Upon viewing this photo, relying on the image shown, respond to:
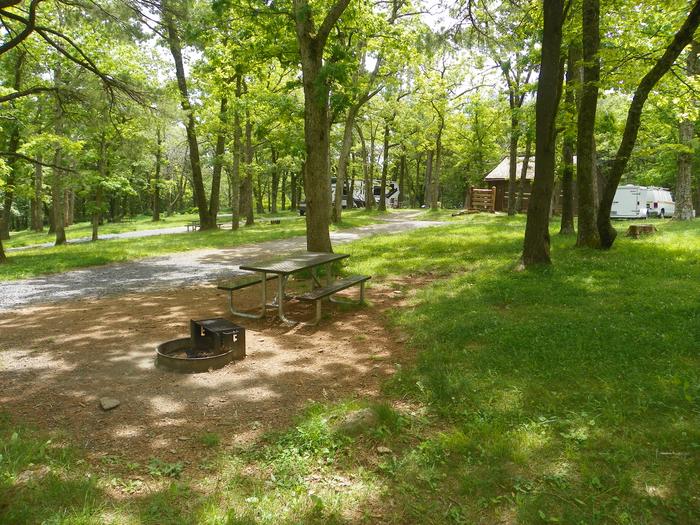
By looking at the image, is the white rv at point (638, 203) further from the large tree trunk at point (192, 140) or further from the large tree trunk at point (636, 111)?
the large tree trunk at point (192, 140)

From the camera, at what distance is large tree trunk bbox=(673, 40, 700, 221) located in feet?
59.8

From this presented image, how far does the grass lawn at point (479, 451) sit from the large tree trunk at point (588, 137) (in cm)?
482

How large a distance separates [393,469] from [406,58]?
722 inches

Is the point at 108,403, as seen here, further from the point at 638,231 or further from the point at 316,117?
the point at 638,231

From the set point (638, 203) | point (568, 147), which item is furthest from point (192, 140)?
point (638, 203)

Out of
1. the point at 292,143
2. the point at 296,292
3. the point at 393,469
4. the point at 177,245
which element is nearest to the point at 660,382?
the point at 393,469

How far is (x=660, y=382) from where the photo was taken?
14.1ft

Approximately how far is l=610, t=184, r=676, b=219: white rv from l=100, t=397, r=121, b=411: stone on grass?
3469 centimetres

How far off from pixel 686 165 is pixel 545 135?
13.9 m

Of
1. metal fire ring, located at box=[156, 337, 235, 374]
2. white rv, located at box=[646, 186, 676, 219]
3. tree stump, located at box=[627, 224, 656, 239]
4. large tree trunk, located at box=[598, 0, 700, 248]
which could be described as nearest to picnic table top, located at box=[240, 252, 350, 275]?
metal fire ring, located at box=[156, 337, 235, 374]

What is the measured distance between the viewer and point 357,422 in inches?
157

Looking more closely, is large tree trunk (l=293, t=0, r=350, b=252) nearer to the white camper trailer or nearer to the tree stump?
the tree stump

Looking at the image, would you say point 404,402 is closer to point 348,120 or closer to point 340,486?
point 340,486

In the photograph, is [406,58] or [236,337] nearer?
[236,337]
